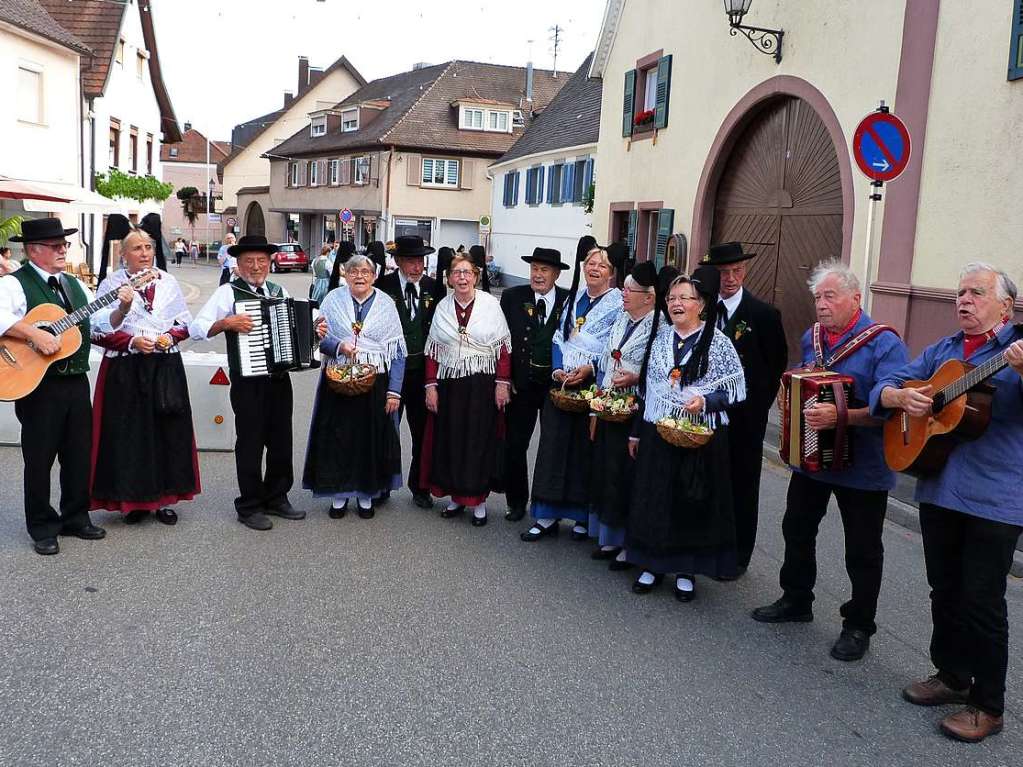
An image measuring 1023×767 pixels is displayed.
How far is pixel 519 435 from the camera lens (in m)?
7.30

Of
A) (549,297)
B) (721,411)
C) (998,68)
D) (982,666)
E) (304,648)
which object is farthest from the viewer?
(998,68)

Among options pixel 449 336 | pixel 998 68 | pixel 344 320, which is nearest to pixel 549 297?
pixel 449 336

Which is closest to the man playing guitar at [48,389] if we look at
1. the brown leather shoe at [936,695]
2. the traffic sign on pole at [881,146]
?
the brown leather shoe at [936,695]

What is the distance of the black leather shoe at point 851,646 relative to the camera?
196 inches

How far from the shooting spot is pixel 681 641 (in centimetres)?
515

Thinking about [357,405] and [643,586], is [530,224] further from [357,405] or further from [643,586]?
[643,586]

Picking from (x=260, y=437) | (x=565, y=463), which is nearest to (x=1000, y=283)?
(x=565, y=463)

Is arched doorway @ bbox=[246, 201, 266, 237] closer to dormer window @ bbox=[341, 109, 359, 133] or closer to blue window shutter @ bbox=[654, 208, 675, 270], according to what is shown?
dormer window @ bbox=[341, 109, 359, 133]

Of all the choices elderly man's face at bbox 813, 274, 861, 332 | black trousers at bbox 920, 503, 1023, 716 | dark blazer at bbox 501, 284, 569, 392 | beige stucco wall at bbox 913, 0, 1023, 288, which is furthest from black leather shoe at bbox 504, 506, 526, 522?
beige stucco wall at bbox 913, 0, 1023, 288

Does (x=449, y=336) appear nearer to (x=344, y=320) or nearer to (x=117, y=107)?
(x=344, y=320)

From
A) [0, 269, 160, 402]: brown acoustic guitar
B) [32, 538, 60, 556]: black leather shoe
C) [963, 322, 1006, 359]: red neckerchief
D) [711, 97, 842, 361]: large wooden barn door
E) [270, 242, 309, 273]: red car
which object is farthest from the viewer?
[270, 242, 309, 273]: red car

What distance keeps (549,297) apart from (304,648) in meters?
3.29

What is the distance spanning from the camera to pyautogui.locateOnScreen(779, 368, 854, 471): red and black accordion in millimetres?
4738

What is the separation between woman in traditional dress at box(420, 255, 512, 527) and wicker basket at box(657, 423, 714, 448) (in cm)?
192
